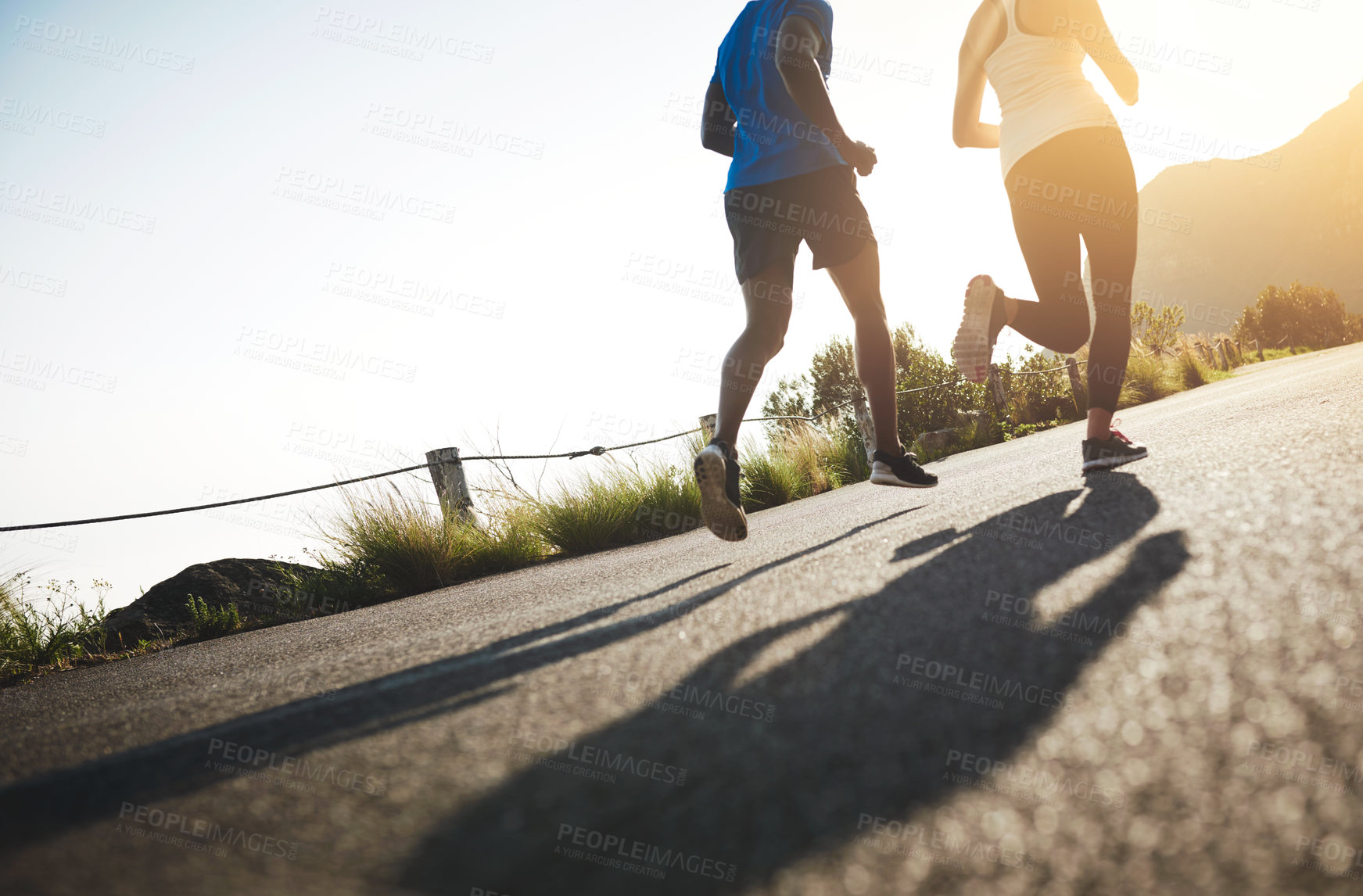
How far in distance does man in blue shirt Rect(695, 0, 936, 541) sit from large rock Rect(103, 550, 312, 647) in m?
4.37

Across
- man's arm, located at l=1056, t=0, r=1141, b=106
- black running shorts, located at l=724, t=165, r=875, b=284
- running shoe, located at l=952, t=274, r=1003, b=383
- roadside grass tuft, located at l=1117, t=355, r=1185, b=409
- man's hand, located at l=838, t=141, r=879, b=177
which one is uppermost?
man's arm, located at l=1056, t=0, r=1141, b=106

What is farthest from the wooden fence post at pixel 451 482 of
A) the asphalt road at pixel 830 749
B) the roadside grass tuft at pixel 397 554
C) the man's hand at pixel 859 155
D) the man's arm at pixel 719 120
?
the asphalt road at pixel 830 749

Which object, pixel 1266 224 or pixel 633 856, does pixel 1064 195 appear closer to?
pixel 633 856

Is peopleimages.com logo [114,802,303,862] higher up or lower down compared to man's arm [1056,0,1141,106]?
lower down

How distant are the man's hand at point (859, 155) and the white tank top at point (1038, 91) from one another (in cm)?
54

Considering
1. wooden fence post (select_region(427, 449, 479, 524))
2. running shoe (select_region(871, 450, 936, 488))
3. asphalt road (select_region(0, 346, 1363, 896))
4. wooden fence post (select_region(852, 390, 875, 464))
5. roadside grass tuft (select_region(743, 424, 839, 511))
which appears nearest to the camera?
asphalt road (select_region(0, 346, 1363, 896))

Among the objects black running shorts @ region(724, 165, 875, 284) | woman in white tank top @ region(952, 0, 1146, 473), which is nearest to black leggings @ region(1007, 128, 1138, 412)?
woman in white tank top @ region(952, 0, 1146, 473)

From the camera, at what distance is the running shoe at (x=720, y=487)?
237 cm

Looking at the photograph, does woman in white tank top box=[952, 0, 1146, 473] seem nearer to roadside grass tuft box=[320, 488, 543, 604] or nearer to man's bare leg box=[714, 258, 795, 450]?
man's bare leg box=[714, 258, 795, 450]

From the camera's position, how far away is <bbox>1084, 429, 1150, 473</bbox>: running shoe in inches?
93.0

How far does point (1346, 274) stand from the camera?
12081cm

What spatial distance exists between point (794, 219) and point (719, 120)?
2.24 feet

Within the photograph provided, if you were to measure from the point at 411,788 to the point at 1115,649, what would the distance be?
28.4 inches

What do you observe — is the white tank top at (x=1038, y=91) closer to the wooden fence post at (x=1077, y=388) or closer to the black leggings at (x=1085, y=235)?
the black leggings at (x=1085, y=235)
